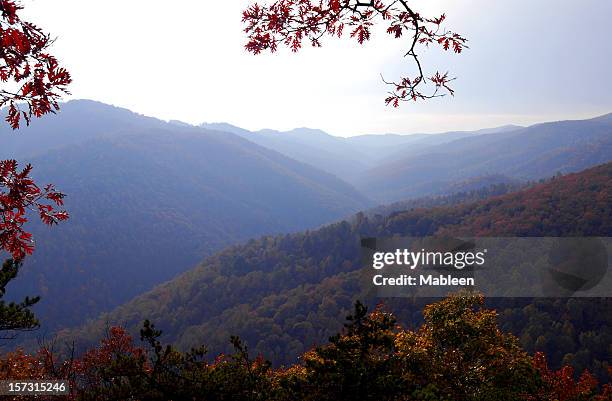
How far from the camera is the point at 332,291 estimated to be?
114812 millimetres

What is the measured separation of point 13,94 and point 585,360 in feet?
→ 254

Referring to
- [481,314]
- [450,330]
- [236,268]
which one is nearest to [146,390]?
[450,330]

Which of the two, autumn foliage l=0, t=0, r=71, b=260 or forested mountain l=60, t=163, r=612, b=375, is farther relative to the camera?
forested mountain l=60, t=163, r=612, b=375

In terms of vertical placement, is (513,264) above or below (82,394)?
below

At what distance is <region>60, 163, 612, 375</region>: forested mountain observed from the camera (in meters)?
77.2

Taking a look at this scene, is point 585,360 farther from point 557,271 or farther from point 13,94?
point 13,94

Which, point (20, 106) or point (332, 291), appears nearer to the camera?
point (20, 106)

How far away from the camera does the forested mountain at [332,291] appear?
253ft

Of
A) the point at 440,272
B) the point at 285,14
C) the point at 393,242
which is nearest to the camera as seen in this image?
the point at 285,14

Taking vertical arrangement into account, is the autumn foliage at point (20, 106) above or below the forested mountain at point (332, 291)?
above

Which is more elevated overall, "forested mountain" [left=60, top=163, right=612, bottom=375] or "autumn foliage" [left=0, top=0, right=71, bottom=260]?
"autumn foliage" [left=0, top=0, right=71, bottom=260]

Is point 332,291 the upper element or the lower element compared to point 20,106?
lower

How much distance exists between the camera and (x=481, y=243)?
368ft

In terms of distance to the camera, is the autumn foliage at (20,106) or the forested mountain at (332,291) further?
the forested mountain at (332,291)
